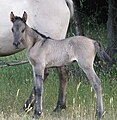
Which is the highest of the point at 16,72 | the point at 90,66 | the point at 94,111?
the point at 90,66

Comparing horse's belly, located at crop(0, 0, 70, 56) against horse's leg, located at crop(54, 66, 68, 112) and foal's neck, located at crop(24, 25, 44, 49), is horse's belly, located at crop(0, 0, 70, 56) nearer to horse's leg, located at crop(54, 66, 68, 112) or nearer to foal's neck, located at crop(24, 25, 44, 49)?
horse's leg, located at crop(54, 66, 68, 112)

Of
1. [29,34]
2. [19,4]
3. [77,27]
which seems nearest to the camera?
[29,34]

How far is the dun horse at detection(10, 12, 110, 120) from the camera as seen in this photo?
644 cm

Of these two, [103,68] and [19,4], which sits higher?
[19,4]

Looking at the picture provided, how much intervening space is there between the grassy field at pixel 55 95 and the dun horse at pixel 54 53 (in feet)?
0.77

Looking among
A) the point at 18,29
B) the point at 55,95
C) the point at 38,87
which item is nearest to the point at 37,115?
the point at 38,87

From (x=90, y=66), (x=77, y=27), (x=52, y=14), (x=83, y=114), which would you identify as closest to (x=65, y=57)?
(x=90, y=66)

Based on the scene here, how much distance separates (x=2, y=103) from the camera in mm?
7781

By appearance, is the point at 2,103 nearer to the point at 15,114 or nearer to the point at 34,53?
the point at 15,114

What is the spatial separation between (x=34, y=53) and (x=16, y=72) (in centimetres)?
349

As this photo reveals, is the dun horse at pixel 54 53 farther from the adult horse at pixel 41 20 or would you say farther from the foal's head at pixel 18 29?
the adult horse at pixel 41 20

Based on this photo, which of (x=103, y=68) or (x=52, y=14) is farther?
(x=103, y=68)

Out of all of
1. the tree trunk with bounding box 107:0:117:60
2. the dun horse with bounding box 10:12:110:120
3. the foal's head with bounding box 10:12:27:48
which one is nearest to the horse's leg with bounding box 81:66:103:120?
the dun horse with bounding box 10:12:110:120

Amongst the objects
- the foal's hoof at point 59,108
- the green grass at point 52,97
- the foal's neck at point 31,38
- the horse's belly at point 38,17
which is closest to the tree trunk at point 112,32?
the green grass at point 52,97
